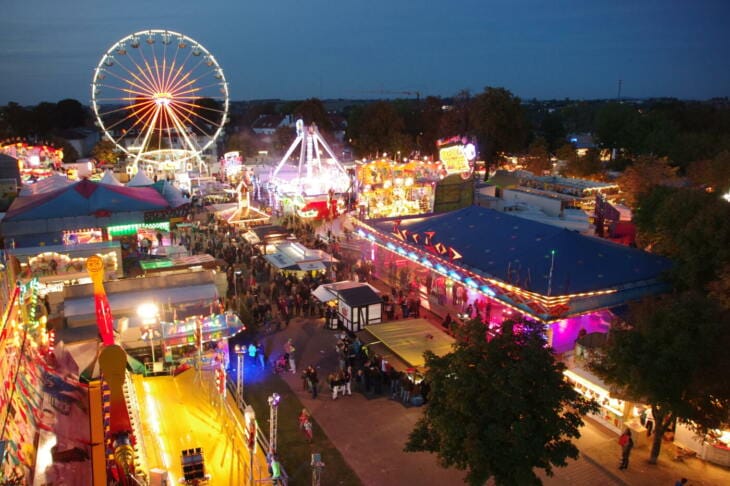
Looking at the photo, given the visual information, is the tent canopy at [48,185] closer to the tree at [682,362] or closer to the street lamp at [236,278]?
the street lamp at [236,278]

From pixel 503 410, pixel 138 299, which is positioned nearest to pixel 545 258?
pixel 503 410

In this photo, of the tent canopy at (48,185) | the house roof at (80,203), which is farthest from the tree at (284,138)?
the house roof at (80,203)

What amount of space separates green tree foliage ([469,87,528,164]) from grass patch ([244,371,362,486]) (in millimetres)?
35205

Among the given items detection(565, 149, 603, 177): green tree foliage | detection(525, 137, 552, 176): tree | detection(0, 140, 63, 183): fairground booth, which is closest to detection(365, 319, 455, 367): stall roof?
detection(565, 149, 603, 177): green tree foliage

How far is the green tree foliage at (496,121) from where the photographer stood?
44406mm

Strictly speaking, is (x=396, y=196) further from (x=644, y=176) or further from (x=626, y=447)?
(x=626, y=447)

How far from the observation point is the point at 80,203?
2516cm

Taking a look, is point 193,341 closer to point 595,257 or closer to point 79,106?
point 595,257

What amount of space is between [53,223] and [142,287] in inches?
489

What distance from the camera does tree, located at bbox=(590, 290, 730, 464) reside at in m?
9.12

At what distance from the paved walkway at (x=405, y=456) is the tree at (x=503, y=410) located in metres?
2.32

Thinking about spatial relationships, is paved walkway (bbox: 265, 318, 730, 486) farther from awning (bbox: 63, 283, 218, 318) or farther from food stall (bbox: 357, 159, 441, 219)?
food stall (bbox: 357, 159, 441, 219)

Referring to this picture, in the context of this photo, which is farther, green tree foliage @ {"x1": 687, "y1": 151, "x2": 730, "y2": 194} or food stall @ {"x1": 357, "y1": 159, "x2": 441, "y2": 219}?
food stall @ {"x1": 357, "y1": 159, "x2": 441, "y2": 219}

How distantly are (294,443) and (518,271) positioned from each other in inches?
303
